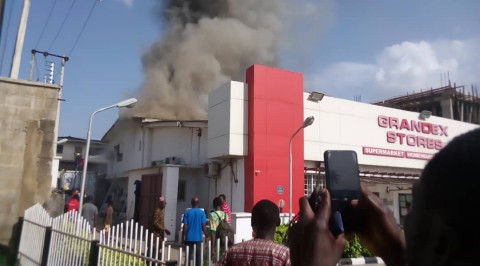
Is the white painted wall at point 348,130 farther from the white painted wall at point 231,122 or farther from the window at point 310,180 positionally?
the white painted wall at point 231,122

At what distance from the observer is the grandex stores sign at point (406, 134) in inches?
658

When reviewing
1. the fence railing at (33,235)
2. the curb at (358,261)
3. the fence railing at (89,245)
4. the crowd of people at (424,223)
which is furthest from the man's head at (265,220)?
the curb at (358,261)

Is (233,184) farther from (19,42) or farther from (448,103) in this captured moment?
(448,103)

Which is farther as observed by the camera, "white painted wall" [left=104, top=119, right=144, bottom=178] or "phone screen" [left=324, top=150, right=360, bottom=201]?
"white painted wall" [left=104, top=119, right=144, bottom=178]

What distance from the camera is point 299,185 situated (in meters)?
13.9

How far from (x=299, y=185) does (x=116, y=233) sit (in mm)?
9603

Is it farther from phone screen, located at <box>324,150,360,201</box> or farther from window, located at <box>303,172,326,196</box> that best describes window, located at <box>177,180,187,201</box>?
phone screen, located at <box>324,150,360,201</box>

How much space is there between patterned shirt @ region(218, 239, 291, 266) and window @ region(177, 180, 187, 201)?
1274 cm

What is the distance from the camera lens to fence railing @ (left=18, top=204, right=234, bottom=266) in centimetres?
425

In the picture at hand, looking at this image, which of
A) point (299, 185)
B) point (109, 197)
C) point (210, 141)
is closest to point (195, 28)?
point (109, 197)

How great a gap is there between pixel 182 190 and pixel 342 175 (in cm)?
1461

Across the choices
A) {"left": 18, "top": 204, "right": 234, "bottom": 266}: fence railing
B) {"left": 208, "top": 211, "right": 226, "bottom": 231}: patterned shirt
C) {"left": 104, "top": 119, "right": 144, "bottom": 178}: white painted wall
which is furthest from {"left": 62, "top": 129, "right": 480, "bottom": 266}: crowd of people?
{"left": 104, "top": 119, "right": 144, "bottom": 178}: white painted wall

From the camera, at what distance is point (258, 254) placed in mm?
2609

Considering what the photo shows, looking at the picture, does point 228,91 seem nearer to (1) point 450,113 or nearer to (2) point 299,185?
(2) point 299,185
